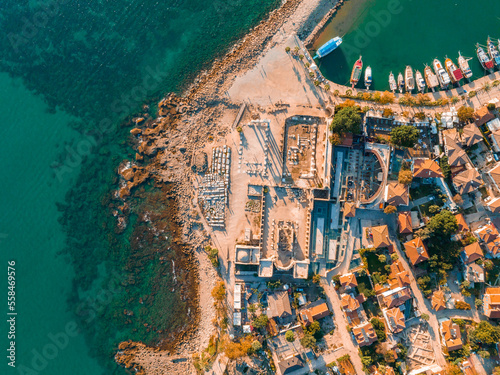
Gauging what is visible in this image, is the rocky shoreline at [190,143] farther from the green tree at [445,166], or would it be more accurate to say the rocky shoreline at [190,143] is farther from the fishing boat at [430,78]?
the green tree at [445,166]

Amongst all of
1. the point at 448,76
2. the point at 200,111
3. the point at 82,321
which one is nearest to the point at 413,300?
the point at 448,76

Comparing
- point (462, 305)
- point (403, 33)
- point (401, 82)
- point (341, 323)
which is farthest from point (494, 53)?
point (341, 323)

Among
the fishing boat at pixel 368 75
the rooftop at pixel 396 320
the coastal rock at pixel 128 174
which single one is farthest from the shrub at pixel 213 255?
the fishing boat at pixel 368 75

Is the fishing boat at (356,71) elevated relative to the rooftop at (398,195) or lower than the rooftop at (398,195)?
elevated

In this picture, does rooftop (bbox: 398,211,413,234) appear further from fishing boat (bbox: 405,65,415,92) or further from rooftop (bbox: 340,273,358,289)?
fishing boat (bbox: 405,65,415,92)

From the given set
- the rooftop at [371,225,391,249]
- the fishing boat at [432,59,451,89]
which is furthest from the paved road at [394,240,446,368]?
the fishing boat at [432,59,451,89]

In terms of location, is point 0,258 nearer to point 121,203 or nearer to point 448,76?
point 121,203
